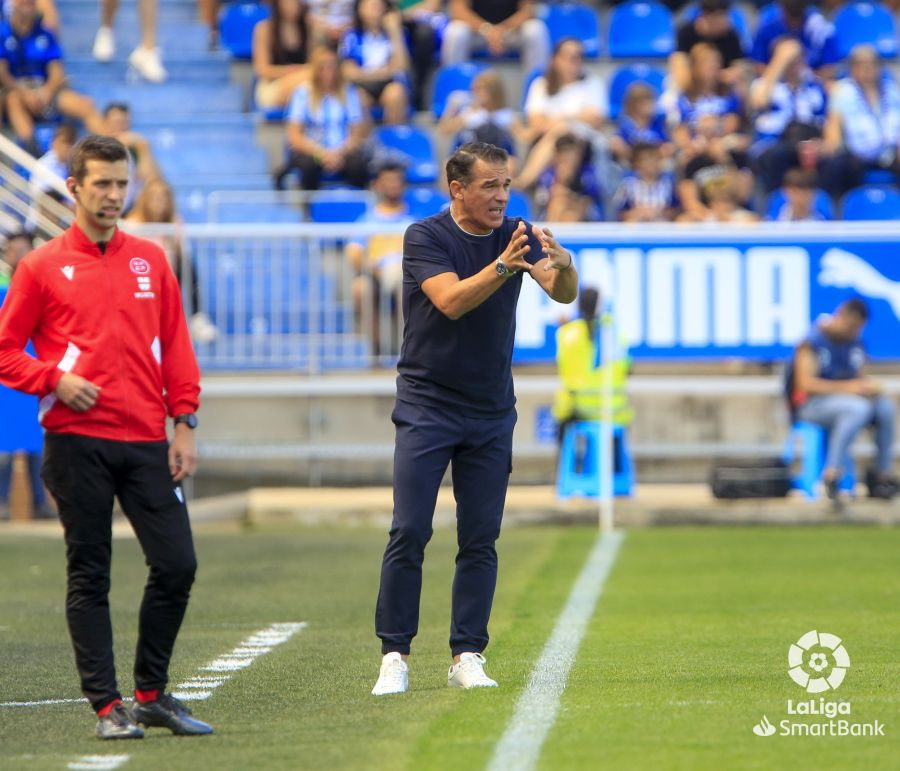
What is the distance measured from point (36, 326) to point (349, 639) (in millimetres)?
2995

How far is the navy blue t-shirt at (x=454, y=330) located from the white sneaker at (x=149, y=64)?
1465cm

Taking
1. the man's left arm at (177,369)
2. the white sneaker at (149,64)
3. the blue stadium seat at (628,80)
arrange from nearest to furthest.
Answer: the man's left arm at (177,369), the blue stadium seat at (628,80), the white sneaker at (149,64)

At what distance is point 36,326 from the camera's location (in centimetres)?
617

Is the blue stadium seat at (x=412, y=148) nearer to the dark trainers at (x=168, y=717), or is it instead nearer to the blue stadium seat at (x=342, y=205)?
the blue stadium seat at (x=342, y=205)

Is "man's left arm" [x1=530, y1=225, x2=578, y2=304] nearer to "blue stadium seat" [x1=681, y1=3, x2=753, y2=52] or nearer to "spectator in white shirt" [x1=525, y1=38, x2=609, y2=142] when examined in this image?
"spectator in white shirt" [x1=525, y1=38, x2=609, y2=142]

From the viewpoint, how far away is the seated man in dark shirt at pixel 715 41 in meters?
20.1

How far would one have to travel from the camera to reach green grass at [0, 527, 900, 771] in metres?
5.62

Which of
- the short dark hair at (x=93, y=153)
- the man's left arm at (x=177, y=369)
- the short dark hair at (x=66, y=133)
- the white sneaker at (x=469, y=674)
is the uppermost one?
the short dark hair at (x=66, y=133)

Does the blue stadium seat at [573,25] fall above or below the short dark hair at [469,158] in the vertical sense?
above

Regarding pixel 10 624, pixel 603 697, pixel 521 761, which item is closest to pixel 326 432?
pixel 10 624

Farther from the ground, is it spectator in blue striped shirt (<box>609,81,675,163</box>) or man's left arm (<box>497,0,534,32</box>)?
man's left arm (<box>497,0,534,32</box>)

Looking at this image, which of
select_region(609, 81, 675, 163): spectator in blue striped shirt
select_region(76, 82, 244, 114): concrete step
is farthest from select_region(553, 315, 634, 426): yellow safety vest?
select_region(76, 82, 244, 114): concrete step

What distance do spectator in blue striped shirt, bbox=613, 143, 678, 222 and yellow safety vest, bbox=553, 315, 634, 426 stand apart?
2.83 meters

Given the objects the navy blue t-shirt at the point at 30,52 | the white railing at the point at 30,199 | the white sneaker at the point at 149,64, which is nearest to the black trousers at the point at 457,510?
the white railing at the point at 30,199
